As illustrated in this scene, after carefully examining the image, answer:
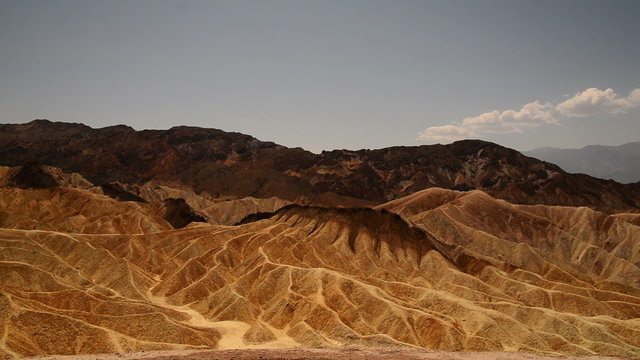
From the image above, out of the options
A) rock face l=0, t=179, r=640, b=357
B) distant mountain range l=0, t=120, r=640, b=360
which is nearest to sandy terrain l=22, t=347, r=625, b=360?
distant mountain range l=0, t=120, r=640, b=360

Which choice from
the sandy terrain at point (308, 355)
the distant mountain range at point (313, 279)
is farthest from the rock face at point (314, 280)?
the sandy terrain at point (308, 355)

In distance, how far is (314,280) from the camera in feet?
268

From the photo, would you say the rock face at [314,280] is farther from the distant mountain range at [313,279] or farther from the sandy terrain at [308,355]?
the sandy terrain at [308,355]

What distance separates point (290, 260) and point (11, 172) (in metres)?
126

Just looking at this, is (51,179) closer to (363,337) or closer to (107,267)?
(107,267)

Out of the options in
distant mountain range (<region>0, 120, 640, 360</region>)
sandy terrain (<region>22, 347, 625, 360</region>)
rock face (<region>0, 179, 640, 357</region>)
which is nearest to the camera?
sandy terrain (<region>22, 347, 625, 360</region>)

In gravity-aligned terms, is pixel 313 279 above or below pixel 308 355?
below

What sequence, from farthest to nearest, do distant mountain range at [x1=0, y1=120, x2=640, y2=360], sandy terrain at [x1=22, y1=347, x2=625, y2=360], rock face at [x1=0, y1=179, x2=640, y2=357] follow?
rock face at [x1=0, y1=179, x2=640, y2=357] → distant mountain range at [x1=0, y1=120, x2=640, y2=360] → sandy terrain at [x1=22, y1=347, x2=625, y2=360]

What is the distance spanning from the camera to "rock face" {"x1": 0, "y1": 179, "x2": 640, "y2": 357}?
63750 millimetres

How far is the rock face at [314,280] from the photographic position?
6375cm

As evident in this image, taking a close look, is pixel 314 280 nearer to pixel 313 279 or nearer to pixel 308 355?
pixel 313 279

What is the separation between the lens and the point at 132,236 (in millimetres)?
110312

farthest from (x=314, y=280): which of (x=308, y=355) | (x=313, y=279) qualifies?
(x=308, y=355)

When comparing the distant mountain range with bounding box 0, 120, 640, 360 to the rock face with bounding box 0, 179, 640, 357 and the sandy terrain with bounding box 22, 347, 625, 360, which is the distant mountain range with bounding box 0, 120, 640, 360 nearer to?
the rock face with bounding box 0, 179, 640, 357
